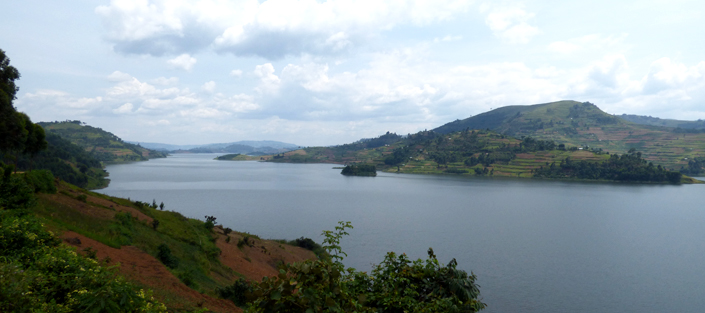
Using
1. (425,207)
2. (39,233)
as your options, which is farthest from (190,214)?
(39,233)

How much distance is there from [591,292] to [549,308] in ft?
21.2

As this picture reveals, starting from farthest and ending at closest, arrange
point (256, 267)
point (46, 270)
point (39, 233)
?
point (256, 267), point (39, 233), point (46, 270)

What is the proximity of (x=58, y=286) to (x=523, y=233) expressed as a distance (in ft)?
174

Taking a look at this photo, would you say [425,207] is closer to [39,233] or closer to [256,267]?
[256,267]

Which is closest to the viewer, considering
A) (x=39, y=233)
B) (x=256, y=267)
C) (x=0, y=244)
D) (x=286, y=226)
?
(x=0, y=244)

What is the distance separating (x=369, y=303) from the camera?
8.54m

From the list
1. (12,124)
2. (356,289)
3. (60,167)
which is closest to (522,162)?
(60,167)

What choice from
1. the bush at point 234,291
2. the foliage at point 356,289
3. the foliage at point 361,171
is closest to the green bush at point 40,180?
the bush at point 234,291

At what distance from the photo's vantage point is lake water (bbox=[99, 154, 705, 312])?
101 feet

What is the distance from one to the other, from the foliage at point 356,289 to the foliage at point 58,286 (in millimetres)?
2640

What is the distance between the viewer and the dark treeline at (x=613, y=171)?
138 m

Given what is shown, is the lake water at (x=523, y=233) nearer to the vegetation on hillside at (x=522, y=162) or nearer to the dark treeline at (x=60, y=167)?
the dark treeline at (x=60, y=167)

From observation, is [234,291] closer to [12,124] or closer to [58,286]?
[58,286]

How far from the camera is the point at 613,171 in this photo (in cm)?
14000
